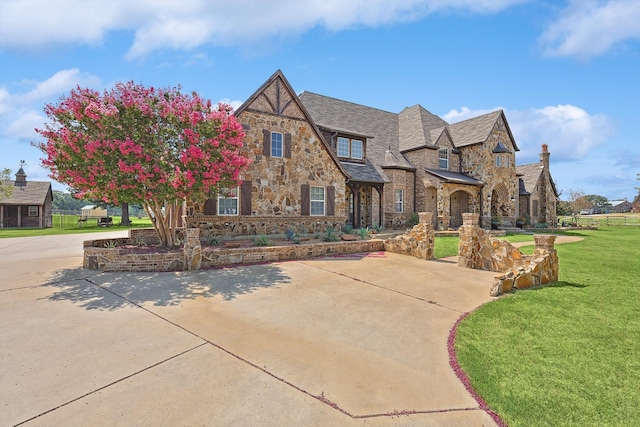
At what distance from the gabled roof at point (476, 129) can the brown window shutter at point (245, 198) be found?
21.0 metres

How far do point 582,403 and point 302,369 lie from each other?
3.22m

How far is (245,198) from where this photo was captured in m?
15.1

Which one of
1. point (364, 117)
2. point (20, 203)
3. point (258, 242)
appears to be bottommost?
point (258, 242)

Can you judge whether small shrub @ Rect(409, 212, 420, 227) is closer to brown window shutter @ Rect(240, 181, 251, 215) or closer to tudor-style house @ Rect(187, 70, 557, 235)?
tudor-style house @ Rect(187, 70, 557, 235)

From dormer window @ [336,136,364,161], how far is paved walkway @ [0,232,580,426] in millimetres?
14644

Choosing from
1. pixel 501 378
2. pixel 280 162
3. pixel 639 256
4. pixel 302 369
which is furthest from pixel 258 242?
pixel 639 256

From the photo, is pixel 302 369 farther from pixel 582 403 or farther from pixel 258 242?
pixel 258 242

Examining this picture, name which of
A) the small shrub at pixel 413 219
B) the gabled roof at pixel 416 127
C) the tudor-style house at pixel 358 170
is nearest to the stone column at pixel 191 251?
the tudor-style house at pixel 358 170

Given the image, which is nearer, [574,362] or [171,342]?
[574,362]

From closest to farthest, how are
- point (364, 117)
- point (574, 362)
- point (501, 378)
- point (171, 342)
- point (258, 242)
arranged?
point (501, 378)
point (574, 362)
point (171, 342)
point (258, 242)
point (364, 117)

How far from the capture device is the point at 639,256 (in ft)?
42.1

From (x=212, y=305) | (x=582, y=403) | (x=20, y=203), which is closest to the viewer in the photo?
(x=582, y=403)

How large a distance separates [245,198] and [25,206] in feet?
117

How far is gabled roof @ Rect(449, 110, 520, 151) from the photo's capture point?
26862 millimetres
